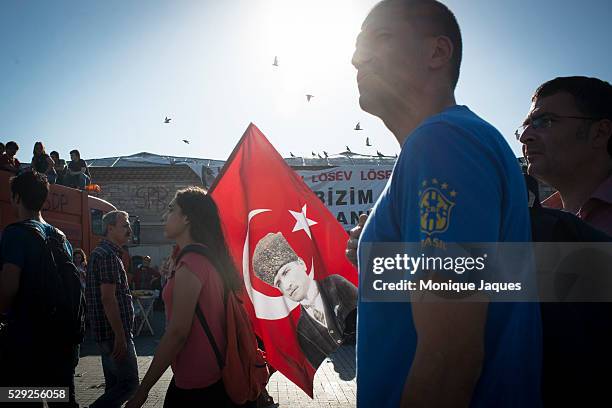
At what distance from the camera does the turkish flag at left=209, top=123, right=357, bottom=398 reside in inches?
148

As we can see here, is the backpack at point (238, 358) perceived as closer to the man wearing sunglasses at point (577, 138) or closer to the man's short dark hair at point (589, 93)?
the man wearing sunglasses at point (577, 138)

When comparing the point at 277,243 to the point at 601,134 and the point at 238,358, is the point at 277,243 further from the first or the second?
the point at 601,134

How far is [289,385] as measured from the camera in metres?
7.21

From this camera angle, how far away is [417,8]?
4.52ft

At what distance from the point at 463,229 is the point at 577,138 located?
59.8 inches

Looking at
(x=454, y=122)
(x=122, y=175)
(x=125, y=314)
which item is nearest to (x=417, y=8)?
(x=454, y=122)

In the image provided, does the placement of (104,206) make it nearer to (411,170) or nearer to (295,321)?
(295,321)

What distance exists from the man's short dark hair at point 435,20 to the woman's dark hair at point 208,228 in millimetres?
2022

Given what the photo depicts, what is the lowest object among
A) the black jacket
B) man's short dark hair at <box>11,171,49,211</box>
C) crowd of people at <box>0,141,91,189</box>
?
the black jacket

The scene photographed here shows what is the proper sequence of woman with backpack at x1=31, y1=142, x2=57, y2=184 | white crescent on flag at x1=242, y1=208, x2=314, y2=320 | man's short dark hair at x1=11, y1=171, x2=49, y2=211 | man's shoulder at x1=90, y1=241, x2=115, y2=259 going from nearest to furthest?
man's short dark hair at x1=11, y1=171, x2=49, y2=211, white crescent on flag at x1=242, y1=208, x2=314, y2=320, man's shoulder at x1=90, y1=241, x2=115, y2=259, woman with backpack at x1=31, y1=142, x2=57, y2=184

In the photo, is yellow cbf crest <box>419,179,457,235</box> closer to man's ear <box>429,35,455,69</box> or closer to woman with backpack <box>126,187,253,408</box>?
man's ear <box>429,35,455,69</box>

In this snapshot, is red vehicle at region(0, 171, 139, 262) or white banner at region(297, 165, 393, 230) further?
white banner at region(297, 165, 393, 230)

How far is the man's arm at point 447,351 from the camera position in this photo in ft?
3.22

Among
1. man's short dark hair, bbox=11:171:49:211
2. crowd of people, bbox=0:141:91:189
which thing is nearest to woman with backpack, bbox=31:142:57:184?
crowd of people, bbox=0:141:91:189
